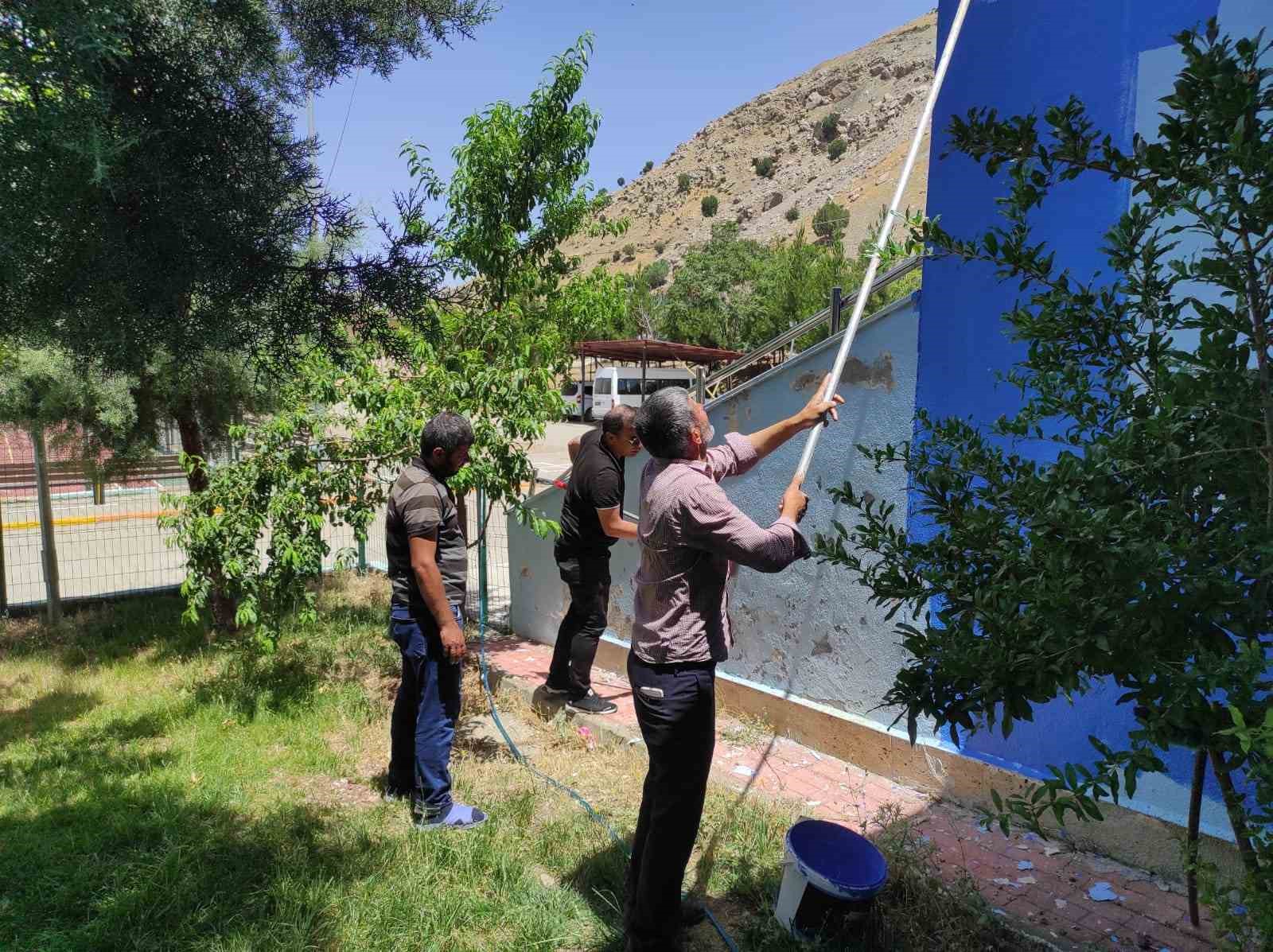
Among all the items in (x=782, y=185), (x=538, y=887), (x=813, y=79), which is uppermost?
(x=813, y=79)

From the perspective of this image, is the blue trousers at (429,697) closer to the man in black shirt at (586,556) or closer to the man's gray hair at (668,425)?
the man in black shirt at (586,556)

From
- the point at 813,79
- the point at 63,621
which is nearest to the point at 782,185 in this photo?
the point at 813,79

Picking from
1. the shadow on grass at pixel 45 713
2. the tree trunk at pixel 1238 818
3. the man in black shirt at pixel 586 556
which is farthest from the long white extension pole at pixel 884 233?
the shadow on grass at pixel 45 713

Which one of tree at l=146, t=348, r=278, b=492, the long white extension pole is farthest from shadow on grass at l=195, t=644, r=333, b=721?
the long white extension pole

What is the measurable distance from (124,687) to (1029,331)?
6045 mm

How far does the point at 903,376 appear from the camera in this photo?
423cm

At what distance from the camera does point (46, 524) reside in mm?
7242

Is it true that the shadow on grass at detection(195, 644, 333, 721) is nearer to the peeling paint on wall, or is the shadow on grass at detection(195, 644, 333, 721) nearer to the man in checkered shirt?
the man in checkered shirt

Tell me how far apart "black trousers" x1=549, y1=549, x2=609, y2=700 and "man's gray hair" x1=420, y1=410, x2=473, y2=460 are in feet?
4.96

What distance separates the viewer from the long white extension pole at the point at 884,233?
295 centimetres

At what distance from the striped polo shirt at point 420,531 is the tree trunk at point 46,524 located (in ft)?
16.1

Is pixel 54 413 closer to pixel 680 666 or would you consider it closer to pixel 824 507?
pixel 824 507

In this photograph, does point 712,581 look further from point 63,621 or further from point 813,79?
point 813,79

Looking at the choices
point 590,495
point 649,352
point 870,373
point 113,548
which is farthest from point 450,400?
point 649,352
